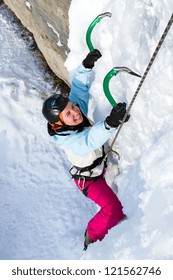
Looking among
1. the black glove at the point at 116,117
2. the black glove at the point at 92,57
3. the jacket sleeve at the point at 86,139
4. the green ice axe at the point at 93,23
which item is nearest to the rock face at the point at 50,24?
the green ice axe at the point at 93,23

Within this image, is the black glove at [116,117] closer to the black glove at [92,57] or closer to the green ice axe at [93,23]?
the black glove at [92,57]

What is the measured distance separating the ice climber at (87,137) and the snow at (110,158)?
21 centimetres

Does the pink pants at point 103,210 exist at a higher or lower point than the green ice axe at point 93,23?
lower

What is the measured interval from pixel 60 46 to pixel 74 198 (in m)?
2.50

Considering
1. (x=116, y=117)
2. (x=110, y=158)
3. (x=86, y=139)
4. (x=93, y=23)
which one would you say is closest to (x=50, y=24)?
(x=93, y=23)

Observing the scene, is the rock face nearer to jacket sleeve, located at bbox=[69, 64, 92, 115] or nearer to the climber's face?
jacket sleeve, located at bbox=[69, 64, 92, 115]

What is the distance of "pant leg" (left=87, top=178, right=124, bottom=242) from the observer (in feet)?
13.2

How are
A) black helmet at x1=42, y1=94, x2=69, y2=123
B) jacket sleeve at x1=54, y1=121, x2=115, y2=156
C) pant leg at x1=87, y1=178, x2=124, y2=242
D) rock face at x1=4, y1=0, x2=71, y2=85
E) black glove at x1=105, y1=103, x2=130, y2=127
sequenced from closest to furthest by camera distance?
1. black glove at x1=105, y1=103, x2=130, y2=127
2. jacket sleeve at x1=54, y1=121, x2=115, y2=156
3. black helmet at x1=42, y1=94, x2=69, y2=123
4. pant leg at x1=87, y1=178, x2=124, y2=242
5. rock face at x1=4, y1=0, x2=71, y2=85

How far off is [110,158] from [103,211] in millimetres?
819

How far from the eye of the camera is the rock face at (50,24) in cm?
515

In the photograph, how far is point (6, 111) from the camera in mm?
6738

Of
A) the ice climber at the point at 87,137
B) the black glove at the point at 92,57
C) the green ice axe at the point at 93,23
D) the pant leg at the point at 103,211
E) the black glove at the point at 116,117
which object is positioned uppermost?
the green ice axe at the point at 93,23

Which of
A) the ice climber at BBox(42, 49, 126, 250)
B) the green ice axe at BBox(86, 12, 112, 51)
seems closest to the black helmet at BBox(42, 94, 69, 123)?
the ice climber at BBox(42, 49, 126, 250)
